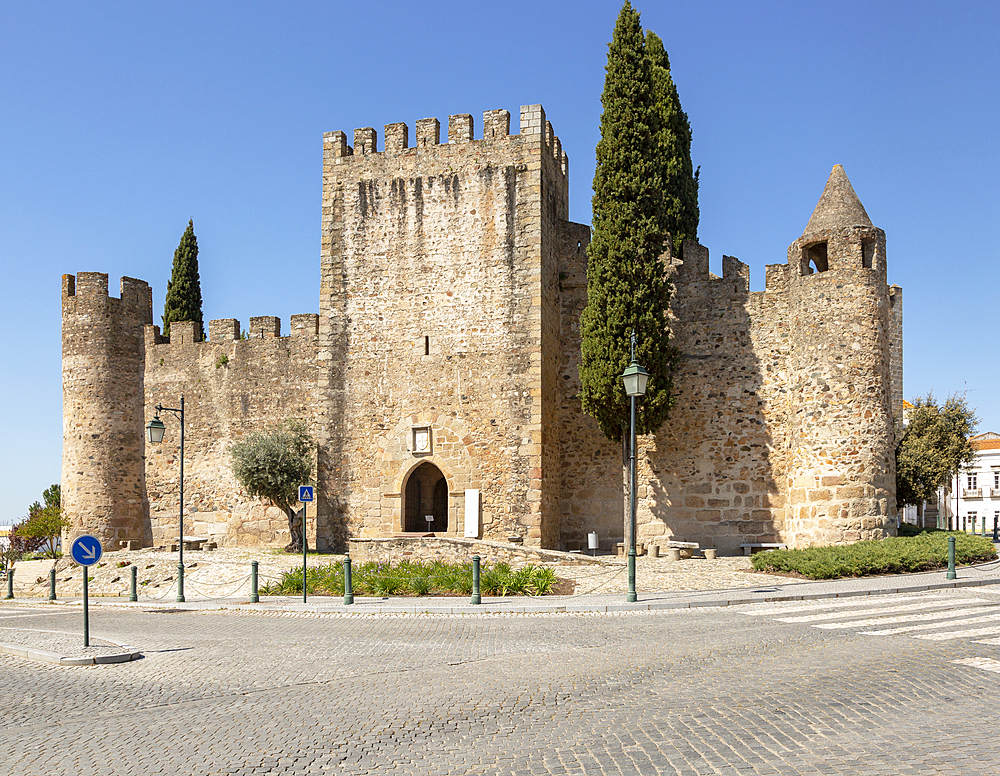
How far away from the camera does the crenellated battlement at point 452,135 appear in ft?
78.2

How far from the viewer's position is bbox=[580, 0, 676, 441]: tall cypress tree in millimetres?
21875

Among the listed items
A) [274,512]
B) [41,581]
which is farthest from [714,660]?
[41,581]

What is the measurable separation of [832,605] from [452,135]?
16.3 meters

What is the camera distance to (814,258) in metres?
24.1

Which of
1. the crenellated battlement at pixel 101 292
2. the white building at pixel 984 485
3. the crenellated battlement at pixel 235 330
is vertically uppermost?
the crenellated battlement at pixel 101 292

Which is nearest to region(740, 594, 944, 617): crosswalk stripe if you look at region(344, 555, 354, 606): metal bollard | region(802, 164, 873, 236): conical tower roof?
region(344, 555, 354, 606): metal bollard

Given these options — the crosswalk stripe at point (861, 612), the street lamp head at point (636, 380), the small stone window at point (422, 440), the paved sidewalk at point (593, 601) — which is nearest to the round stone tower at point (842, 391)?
the paved sidewalk at point (593, 601)

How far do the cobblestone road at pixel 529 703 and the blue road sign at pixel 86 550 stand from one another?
4.71ft

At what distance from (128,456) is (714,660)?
25.6 m

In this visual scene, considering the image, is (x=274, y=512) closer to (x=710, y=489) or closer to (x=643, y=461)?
(x=643, y=461)

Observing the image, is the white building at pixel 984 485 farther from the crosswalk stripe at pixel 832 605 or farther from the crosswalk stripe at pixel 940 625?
the crosswalk stripe at pixel 940 625

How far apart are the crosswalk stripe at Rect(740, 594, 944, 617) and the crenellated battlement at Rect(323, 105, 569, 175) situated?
14563 millimetres

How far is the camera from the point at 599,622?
12.9m

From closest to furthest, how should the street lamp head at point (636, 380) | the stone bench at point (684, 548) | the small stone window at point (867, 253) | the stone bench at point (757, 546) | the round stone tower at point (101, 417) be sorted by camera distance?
the street lamp head at point (636, 380) → the small stone window at point (867, 253) → the stone bench at point (684, 548) → the stone bench at point (757, 546) → the round stone tower at point (101, 417)
